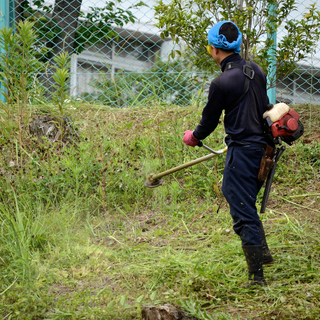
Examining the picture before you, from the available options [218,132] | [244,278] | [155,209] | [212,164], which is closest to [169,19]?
[218,132]

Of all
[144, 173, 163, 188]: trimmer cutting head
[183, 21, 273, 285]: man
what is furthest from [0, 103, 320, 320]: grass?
[144, 173, 163, 188]: trimmer cutting head

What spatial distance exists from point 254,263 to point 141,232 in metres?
1.40

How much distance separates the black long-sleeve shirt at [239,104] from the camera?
2.70m

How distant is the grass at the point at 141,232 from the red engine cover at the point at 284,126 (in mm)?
969

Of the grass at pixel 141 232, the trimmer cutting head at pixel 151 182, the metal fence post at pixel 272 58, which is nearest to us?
the grass at pixel 141 232

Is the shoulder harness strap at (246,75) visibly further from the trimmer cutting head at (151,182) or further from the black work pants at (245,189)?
the trimmer cutting head at (151,182)

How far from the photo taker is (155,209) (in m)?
4.38

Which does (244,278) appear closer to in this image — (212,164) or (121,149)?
(212,164)

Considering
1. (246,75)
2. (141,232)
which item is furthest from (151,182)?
(246,75)

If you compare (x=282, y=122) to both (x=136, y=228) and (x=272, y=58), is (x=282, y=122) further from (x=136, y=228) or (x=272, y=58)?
(x=272, y=58)

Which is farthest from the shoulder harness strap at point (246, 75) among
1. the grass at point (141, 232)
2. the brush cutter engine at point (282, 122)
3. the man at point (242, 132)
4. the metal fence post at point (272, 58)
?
the metal fence post at point (272, 58)

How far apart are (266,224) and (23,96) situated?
2.58 m

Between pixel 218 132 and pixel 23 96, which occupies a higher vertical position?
pixel 23 96

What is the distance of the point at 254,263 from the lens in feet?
8.93
